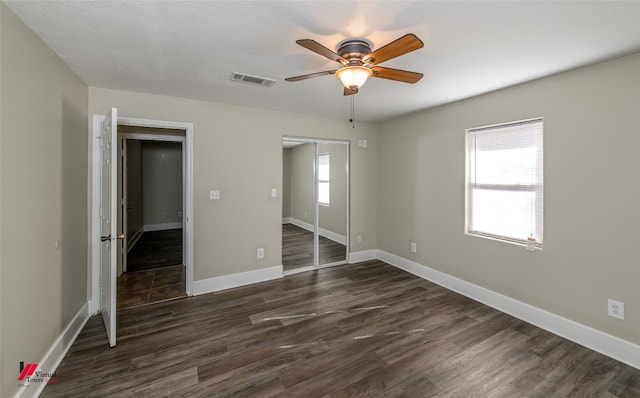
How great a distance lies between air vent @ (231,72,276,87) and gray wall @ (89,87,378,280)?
3.25ft

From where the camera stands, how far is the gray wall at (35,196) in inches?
63.6

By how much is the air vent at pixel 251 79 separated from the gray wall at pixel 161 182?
5.77m

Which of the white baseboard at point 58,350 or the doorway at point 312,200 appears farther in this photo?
the doorway at point 312,200

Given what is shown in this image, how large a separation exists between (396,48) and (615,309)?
2804 mm

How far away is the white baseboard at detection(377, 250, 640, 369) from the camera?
7.45ft

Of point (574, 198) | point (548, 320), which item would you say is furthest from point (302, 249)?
point (574, 198)

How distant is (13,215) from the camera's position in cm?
167

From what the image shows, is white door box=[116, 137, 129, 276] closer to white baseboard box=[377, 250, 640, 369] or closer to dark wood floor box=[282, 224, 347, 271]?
dark wood floor box=[282, 224, 347, 271]

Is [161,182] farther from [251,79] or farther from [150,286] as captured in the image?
[251,79]

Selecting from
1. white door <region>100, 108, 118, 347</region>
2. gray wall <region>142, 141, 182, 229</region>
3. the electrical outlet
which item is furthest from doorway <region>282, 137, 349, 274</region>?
gray wall <region>142, 141, 182, 229</region>

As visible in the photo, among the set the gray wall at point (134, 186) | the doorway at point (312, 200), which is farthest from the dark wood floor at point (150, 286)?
the gray wall at point (134, 186)

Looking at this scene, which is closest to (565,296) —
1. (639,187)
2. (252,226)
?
(639,187)

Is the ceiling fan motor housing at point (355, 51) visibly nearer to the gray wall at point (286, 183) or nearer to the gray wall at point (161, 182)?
the gray wall at point (286, 183)

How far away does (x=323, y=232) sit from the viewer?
4.65m
